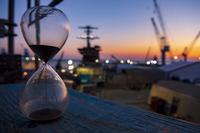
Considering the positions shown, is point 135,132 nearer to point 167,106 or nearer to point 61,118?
point 61,118

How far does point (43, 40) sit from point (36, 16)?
0.11m

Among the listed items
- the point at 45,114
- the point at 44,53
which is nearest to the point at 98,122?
the point at 45,114

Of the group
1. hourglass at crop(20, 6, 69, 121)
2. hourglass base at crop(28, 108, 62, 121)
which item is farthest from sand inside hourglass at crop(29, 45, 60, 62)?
hourglass base at crop(28, 108, 62, 121)

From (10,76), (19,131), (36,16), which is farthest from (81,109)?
(10,76)

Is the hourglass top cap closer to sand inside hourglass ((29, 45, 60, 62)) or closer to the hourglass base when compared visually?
sand inside hourglass ((29, 45, 60, 62))

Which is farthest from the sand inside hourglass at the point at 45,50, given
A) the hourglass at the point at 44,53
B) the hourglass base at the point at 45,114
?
the hourglass base at the point at 45,114

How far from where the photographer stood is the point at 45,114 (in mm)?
999

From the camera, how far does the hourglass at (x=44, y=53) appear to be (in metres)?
0.98

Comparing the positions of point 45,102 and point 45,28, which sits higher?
point 45,28

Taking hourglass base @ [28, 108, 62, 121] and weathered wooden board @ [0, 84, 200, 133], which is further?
hourglass base @ [28, 108, 62, 121]

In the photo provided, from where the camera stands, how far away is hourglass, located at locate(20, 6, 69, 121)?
0.98 metres

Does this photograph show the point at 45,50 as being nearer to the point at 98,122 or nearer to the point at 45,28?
the point at 45,28

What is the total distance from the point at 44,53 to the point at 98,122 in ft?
1.19

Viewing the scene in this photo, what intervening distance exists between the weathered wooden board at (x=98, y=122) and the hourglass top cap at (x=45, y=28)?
33 cm
